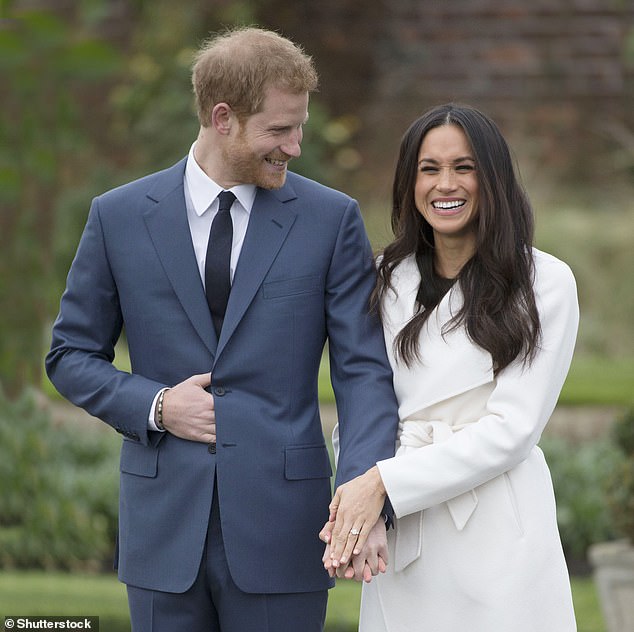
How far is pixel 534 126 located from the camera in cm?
866

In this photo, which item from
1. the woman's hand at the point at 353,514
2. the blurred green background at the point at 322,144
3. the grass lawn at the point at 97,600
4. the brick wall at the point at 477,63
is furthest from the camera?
the brick wall at the point at 477,63

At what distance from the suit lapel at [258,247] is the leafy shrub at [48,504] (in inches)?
149

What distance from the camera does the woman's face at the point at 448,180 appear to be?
2.92m

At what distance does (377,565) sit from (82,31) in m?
6.19

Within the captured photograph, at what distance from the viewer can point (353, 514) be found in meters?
2.80

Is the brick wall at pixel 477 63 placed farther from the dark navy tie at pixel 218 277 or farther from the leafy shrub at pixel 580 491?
the dark navy tie at pixel 218 277

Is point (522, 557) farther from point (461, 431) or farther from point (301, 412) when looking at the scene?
point (301, 412)

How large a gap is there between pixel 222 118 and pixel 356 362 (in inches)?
25.9

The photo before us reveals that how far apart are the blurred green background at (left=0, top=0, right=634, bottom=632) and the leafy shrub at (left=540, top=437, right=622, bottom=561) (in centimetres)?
1

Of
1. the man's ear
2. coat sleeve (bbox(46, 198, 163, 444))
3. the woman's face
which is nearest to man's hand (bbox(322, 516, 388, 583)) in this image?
coat sleeve (bbox(46, 198, 163, 444))

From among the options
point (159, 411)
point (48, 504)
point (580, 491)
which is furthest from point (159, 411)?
point (580, 491)

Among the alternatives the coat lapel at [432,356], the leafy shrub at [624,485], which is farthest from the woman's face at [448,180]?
the leafy shrub at [624,485]

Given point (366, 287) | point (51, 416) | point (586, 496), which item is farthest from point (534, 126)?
point (366, 287)

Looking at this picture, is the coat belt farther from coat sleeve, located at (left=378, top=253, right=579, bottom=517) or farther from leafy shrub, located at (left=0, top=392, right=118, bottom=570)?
leafy shrub, located at (left=0, top=392, right=118, bottom=570)
